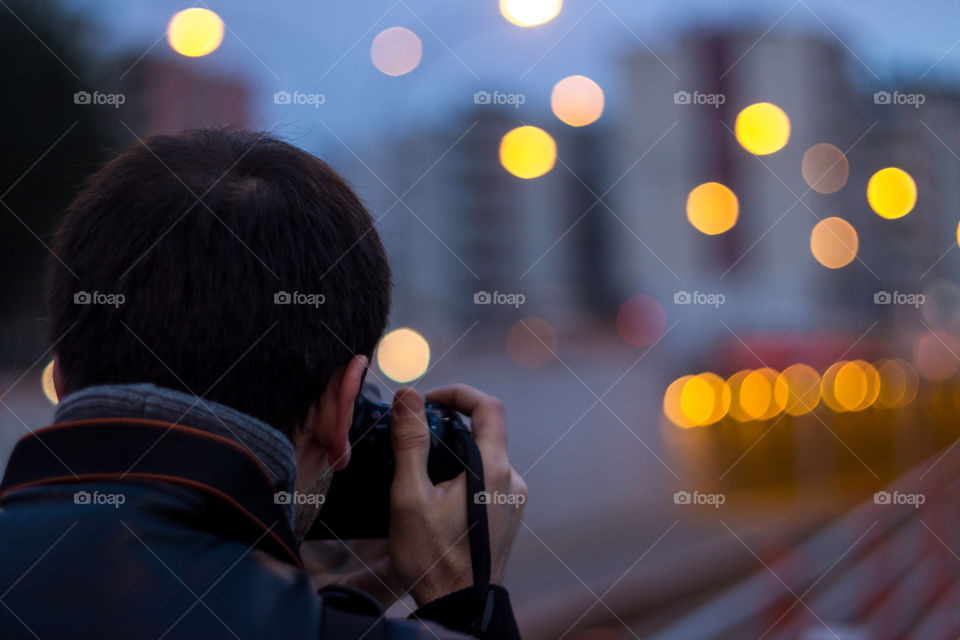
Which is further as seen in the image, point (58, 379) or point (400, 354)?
point (400, 354)

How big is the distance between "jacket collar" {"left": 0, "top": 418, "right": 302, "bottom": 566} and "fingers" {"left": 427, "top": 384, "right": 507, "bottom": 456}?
446 mm

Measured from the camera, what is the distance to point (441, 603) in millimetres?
1112

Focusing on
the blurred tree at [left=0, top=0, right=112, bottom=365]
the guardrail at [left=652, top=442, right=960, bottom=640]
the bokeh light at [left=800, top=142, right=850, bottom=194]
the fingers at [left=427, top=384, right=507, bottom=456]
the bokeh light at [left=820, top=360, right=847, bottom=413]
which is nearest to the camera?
the fingers at [left=427, top=384, right=507, bottom=456]

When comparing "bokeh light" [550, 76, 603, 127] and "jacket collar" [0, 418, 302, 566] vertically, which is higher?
"bokeh light" [550, 76, 603, 127]

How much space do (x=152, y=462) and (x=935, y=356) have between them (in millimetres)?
19980

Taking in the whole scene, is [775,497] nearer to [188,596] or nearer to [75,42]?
[75,42]

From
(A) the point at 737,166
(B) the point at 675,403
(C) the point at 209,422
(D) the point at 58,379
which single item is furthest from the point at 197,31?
(A) the point at 737,166

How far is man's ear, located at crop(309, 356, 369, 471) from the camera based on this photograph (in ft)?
3.31

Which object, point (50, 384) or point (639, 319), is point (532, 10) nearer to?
point (50, 384)

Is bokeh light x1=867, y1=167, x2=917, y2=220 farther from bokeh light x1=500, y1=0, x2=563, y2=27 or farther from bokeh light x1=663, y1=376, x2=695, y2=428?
bokeh light x1=500, y1=0, x2=563, y2=27

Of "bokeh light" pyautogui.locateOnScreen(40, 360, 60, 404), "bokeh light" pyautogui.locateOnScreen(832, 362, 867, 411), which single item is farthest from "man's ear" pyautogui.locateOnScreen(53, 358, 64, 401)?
"bokeh light" pyautogui.locateOnScreen(832, 362, 867, 411)

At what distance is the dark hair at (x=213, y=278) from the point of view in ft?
3.07

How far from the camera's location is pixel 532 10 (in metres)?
5.60

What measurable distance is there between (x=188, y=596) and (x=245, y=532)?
0.28 feet
